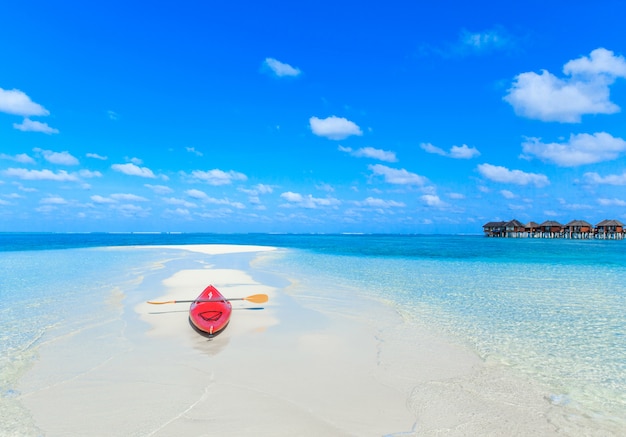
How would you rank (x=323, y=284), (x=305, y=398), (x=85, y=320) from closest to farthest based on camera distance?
(x=305, y=398), (x=85, y=320), (x=323, y=284)

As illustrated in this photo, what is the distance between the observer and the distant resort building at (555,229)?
299ft

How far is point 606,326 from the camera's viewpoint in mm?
9547

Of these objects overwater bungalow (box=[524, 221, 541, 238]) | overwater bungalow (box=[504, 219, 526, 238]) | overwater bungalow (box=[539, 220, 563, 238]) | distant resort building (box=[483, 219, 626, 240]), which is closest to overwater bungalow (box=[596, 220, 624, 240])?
distant resort building (box=[483, 219, 626, 240])

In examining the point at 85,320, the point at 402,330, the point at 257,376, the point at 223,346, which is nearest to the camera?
the point at 257,376

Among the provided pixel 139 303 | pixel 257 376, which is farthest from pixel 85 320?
pixel 257 376

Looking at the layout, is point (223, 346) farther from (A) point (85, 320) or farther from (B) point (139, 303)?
(B) point (139, 303)

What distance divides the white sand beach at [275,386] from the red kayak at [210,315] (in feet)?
0.80

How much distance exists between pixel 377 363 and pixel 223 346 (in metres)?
3.22

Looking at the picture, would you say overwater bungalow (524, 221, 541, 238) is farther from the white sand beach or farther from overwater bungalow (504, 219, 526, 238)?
the white sand beach

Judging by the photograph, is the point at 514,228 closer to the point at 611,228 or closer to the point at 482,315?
the point at 611,228

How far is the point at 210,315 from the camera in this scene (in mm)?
8953

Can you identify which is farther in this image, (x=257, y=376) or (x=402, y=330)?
(x=402, y=330)

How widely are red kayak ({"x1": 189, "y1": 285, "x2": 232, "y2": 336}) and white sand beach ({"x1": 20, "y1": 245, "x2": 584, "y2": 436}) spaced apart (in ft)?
0.80

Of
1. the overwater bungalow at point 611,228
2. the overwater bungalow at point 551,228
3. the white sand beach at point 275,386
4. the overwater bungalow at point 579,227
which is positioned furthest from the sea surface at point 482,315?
the overwater bungalow at point 551,228
